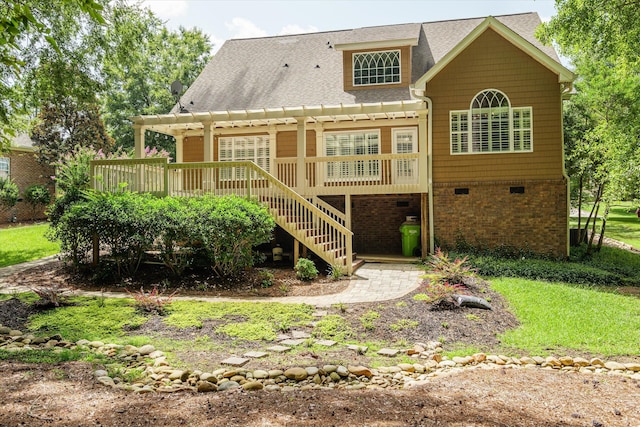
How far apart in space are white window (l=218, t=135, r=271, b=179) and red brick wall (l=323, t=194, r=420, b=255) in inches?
150

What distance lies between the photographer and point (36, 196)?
71.4ft

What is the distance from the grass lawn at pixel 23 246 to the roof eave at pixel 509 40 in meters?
12.5

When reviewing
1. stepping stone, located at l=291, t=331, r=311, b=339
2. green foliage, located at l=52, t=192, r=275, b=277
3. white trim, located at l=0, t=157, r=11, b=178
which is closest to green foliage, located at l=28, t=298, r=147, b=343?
green foliage, located at l=52, t=192, r=275, b=277

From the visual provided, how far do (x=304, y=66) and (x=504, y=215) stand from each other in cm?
976

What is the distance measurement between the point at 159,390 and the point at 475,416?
2848 mm

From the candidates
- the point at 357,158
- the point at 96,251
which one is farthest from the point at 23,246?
the point at 357,158

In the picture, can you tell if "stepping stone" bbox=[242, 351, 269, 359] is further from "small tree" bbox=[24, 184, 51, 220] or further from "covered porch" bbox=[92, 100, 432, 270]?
"small tree" bbox=[24, 184, 51, 220]

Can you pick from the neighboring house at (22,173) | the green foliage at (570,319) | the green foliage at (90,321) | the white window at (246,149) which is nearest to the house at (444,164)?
the white window at (246,149)

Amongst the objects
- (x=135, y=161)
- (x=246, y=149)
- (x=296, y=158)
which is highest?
(x=246, y=149)

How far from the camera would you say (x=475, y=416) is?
3531mm

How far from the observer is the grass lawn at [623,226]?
19.5 m

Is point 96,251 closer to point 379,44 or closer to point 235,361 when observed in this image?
point 235,361

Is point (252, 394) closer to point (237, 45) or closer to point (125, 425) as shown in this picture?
point (125, 425)

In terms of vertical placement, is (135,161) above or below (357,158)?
below
